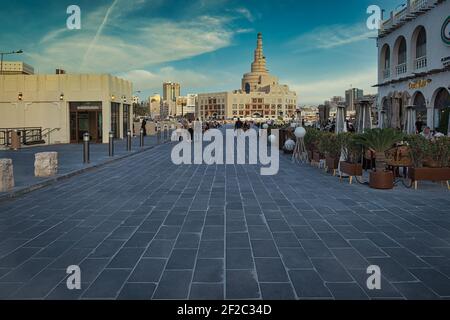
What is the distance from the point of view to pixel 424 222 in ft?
22.1

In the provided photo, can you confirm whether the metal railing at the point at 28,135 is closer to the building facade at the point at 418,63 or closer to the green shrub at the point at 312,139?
the green shrub at the point at 312,139

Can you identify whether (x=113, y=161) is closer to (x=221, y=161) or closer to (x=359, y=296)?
(x=221, y=161)

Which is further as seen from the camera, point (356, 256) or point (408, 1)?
point (408, 1)

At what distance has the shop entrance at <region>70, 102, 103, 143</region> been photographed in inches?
1180

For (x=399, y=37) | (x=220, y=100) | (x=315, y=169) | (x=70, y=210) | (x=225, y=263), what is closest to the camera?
(x=225, y=263)

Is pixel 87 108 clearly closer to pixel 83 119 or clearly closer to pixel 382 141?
pixel 83 119

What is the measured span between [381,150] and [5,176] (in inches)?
338

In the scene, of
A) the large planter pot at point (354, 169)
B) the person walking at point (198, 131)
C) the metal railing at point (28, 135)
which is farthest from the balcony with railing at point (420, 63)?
the metal railing at point (28, 135)

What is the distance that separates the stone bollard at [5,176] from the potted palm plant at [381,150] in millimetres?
8306

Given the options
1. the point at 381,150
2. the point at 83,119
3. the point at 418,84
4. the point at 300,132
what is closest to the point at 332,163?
the point at 381,150

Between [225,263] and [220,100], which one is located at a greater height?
[220,100]

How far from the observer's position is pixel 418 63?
92.9 feet
